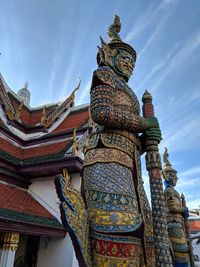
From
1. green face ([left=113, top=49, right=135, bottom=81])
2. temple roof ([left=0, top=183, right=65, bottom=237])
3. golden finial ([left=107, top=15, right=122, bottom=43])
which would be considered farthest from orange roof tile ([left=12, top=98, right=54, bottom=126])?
green face ([left=113, top=49, right=135, bottom=81])

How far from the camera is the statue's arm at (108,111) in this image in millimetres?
2146

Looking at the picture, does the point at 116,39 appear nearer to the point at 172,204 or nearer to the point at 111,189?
the point at 111,189

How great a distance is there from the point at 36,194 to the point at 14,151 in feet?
5.27

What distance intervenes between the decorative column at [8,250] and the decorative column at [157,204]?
3.87m

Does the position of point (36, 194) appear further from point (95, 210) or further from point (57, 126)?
point (95, 210)

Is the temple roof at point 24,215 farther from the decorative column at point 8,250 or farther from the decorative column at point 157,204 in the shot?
the decorative column at point 157,204

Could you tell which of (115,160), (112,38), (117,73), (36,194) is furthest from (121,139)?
(36,194)

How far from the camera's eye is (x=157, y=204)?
215cm

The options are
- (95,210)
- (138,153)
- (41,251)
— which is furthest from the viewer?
(41,251)

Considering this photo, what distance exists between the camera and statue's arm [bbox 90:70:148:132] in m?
2.15

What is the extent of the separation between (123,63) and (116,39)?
0.43 metres

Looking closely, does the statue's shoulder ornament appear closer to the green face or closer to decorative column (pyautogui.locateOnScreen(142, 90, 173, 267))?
the green face

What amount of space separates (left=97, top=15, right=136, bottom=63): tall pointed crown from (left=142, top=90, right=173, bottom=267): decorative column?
2.94 ft

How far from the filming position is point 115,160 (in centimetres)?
211
